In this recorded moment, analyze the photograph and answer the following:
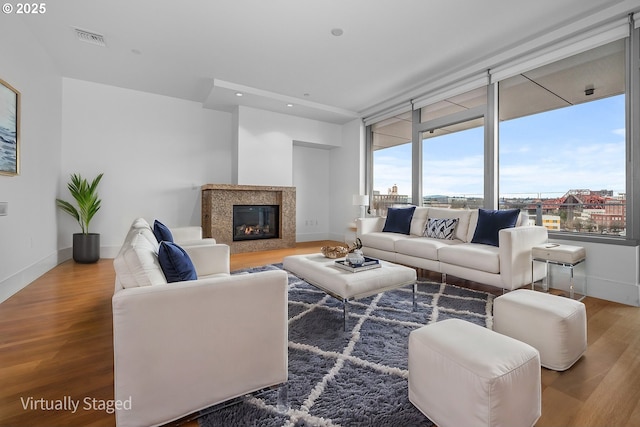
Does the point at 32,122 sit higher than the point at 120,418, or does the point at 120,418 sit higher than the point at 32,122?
the point at 32,122

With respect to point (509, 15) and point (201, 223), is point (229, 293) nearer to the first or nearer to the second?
point (509, 15)

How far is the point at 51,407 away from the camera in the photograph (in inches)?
54.2

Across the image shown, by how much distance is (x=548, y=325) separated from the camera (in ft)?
5.55

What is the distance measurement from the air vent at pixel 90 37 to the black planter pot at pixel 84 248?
2.66 m

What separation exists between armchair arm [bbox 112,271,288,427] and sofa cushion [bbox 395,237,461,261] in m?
Answer: 2.58

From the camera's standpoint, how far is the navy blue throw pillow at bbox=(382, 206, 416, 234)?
14.5 feet

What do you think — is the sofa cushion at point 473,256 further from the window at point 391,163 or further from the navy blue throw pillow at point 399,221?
the window at point 391,163

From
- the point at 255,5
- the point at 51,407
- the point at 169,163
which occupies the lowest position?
the point at 51,407

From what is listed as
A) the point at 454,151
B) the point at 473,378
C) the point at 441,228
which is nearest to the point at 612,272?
the point at 441,228

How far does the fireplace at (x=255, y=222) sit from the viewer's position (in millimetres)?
5633

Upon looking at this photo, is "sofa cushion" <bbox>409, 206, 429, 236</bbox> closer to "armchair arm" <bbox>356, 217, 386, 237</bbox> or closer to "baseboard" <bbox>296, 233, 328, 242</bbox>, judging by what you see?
"armchair arm" <bbox>356, 217, 386, 237</bbox>

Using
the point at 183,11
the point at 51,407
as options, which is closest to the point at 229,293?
the point at 51,407

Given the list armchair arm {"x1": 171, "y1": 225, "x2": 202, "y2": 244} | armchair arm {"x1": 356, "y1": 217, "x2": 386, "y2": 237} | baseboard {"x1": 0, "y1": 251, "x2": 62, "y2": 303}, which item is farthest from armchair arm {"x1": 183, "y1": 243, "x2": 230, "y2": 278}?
armchair arm {"x1": 356, "y1": 217, "x2": 386, "y2": 237}

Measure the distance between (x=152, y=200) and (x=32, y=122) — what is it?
200cm
